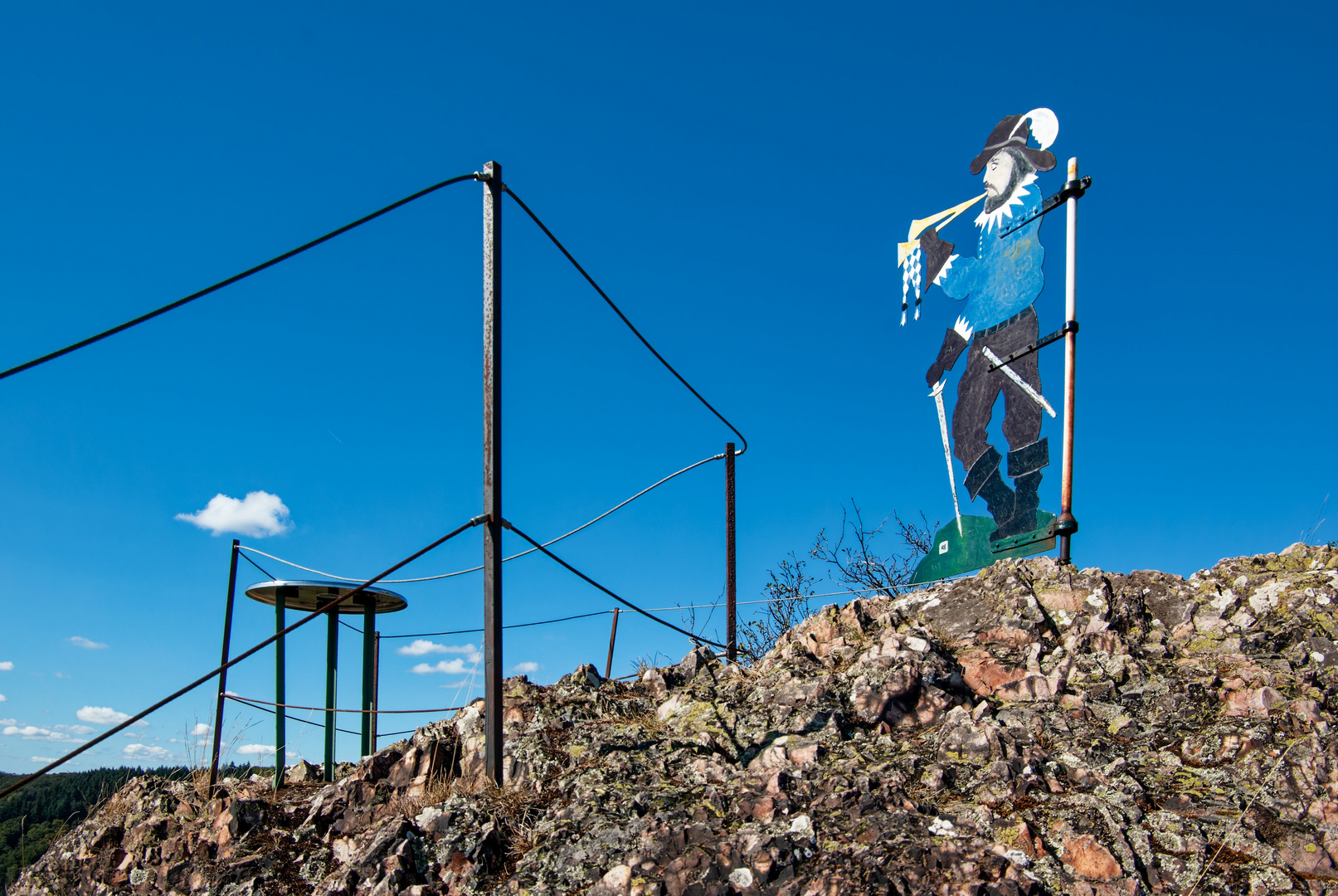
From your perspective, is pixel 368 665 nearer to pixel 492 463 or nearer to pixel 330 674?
pixel 330 674

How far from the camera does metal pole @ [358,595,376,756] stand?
10.6 m

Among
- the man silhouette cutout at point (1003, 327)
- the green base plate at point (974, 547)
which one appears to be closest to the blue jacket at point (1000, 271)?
the man silhouette cutout at point (1003, 327)

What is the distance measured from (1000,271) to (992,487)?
214 centimetres

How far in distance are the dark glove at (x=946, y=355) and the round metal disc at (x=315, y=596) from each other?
680cm

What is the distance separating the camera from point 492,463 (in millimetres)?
6445

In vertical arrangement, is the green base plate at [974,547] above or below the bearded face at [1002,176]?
below

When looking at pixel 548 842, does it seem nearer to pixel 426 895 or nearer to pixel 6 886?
pixel 426 895

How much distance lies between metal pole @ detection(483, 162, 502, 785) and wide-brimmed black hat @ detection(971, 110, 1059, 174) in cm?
511

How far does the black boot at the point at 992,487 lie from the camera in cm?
816

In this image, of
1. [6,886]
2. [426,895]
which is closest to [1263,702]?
[426,895]

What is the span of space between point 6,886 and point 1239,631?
9700 mm

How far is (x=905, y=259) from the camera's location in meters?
10.1

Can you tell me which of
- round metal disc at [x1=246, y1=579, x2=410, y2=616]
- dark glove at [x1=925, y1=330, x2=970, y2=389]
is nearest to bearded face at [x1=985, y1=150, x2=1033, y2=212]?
dark glove at [x1=925, y1=330, x2=970, y2=389]

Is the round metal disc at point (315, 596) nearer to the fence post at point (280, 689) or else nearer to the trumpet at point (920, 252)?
the fence post at point (280, 689)
